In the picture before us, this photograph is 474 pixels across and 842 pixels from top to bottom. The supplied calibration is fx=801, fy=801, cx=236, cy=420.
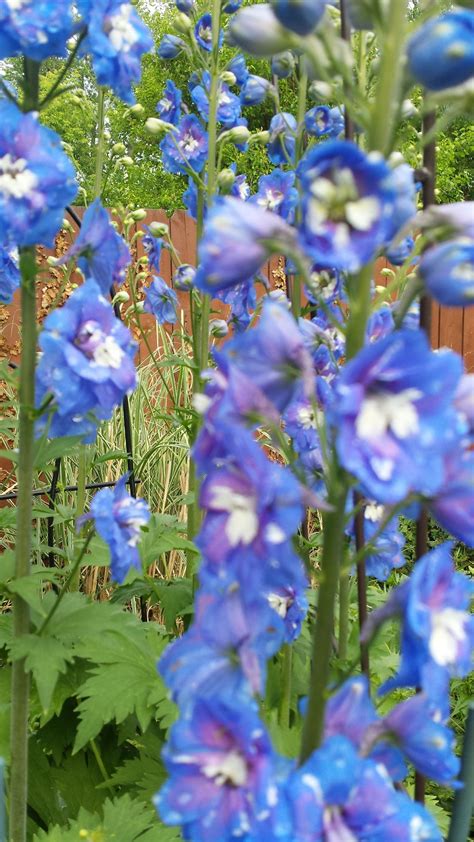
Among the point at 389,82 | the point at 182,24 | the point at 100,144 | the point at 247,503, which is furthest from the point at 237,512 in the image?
the point at 182,24

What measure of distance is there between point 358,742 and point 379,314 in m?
0.99

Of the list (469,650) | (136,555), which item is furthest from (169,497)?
(469,650)

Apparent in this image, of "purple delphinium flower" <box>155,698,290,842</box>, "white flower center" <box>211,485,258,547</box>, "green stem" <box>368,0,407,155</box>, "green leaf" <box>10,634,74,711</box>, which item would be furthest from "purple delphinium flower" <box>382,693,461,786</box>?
"green leaf" <box>10,634,74,711</box>

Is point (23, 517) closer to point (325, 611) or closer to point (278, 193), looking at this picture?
point (325, 611)

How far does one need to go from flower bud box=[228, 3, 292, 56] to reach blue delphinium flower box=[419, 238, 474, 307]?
11.1 inches

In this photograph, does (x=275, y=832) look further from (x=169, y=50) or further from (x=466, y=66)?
(x=169, y=50)

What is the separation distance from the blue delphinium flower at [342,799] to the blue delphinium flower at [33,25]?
1149mm

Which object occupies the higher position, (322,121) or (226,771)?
(322,121)

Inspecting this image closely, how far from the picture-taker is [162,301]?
2.97 meters

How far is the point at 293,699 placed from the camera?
206 centimetres

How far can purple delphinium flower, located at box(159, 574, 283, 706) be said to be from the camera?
703mm

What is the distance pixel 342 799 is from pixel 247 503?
0.84 ft

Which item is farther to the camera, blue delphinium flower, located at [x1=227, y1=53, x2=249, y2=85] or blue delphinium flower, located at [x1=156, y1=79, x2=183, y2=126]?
blue delphinium flower, located at [x1=156, y1=79, x2=183, y2=126]

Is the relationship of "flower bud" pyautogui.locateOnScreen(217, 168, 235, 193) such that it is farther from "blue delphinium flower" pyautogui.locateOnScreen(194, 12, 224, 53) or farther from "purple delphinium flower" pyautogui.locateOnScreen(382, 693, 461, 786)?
"purple delphinium flower" pyautogui.locateOnScreen(382, 693, 461, 786)
